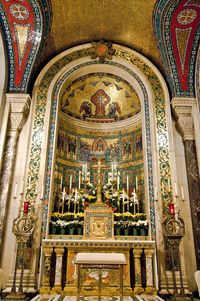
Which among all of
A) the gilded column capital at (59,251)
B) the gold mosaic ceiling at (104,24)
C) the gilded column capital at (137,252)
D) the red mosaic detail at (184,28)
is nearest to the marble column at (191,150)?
the red mosaic detail at (184,28)

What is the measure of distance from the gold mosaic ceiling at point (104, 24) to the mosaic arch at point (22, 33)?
52 centimetres

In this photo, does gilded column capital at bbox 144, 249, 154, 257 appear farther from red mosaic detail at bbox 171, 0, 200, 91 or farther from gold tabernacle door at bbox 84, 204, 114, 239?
red mosaic detail at bbox 171, 0, 200, 91

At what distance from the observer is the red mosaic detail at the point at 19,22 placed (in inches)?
299

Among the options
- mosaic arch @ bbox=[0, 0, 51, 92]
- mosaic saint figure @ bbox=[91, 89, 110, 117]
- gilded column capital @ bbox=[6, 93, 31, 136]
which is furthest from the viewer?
mosaic saint figure @ bbox=[91, 89, 110, 117]

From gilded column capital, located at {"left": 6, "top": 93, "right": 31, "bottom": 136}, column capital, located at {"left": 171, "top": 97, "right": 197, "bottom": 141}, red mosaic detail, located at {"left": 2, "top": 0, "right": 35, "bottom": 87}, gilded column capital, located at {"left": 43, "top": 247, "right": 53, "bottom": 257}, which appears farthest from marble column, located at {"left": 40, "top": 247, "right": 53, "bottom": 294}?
red mosaic detail, located at {"left": 2, "top": 0, "right": 35, "bottom": 87}

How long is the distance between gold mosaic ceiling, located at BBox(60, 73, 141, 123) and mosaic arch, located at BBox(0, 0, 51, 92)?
5.66ft

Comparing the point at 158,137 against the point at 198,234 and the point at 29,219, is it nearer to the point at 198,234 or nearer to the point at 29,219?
the point at 198,234

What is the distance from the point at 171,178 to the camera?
7.29m

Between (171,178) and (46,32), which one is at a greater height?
(46,32)

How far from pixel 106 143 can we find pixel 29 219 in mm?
4327

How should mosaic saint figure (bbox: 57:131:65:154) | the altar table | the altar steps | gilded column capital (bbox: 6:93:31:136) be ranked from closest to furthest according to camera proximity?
the altar table < the altar steps < gilded column capital (bbox: 6:93:31:136) < mosaic saint figure (bbox: 57:131:65:154)

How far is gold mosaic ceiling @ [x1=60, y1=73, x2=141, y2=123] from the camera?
9539 millimetres

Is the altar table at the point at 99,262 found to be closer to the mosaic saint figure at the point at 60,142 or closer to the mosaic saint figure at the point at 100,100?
the mosaic saint figure at the point at 60,142

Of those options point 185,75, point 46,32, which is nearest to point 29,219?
point 46,32
